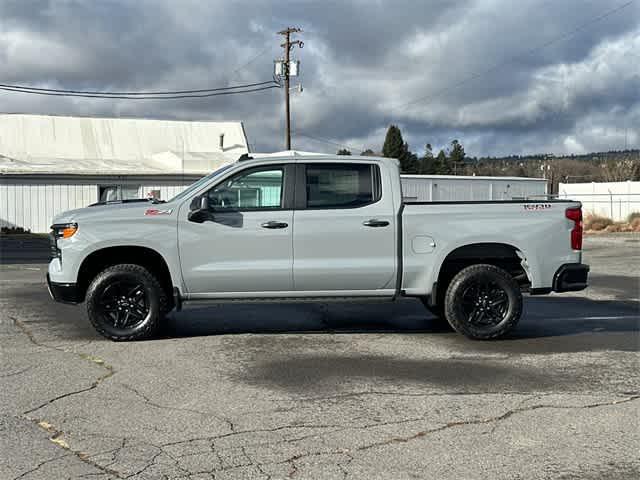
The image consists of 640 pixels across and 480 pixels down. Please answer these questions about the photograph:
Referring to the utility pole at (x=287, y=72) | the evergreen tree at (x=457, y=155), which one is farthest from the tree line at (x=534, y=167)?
the utility pole at (x=287, y=72)

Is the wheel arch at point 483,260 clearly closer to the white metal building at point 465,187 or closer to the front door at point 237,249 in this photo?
the front door at point 237,249

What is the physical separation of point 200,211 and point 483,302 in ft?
11.0

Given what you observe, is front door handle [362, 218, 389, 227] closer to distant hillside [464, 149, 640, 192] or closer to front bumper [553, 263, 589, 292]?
front bumper [553, 263, 589, 292]

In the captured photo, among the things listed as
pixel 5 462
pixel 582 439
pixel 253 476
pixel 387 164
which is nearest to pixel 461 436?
pixel 582 439

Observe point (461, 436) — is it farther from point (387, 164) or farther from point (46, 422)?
point (387, 164)

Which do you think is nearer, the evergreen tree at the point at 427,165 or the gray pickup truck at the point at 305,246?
the gray pickup truck at the point at 305,246

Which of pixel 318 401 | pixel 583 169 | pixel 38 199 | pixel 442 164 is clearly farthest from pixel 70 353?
pixel 583 169

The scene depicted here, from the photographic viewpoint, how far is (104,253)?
7.85 metres

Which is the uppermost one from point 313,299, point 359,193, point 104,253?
point 359,193

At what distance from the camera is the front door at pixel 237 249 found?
25.3 feet

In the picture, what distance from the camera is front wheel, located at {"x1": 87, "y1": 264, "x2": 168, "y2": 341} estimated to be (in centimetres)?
770

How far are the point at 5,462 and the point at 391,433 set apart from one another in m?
2.47

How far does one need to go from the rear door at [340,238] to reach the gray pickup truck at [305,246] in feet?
0.04

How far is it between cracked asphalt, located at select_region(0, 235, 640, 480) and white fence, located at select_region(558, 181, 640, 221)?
102 ft
